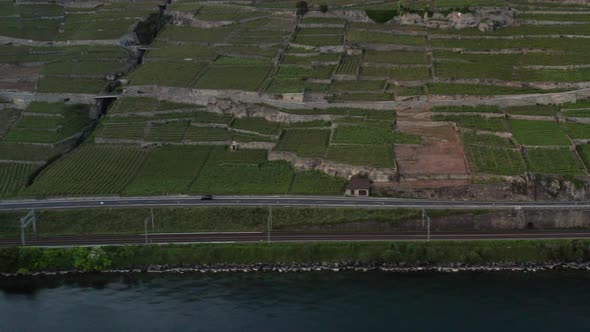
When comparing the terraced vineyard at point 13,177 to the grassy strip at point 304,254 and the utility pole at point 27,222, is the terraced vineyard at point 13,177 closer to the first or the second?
the utility pole at point 27,222

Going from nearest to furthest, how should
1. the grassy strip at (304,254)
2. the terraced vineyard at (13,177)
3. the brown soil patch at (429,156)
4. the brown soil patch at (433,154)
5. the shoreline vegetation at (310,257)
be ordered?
the shoreline vegetation at (310,257), the grassy strip at (304,254), the brown soil patch at (429,156), the brown soil patch at (433,154), the terraced vineyard at (13,177)

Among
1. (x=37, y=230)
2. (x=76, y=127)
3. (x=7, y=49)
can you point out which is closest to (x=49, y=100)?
(x=76, y=127)

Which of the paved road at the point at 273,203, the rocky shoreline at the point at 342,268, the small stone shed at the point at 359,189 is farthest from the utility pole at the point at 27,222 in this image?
the small stone shed at the point at 359,189

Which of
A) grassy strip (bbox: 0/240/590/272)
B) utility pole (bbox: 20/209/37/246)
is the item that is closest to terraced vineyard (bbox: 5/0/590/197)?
utility pole (bbox: 20/209/37/246)

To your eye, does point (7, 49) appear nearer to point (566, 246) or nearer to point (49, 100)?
point (49, 100)

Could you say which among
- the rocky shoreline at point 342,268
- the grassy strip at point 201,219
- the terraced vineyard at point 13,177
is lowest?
the rocky shoreline at point 342,268

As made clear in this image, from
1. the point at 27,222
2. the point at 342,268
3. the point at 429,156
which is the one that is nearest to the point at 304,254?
the point at 342,268

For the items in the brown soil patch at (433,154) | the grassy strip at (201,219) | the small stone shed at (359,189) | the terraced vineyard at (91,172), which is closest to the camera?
the grassy strip at (201,219)

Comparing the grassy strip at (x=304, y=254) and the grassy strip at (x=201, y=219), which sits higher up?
the grassy strip at (x=201, y=219)
